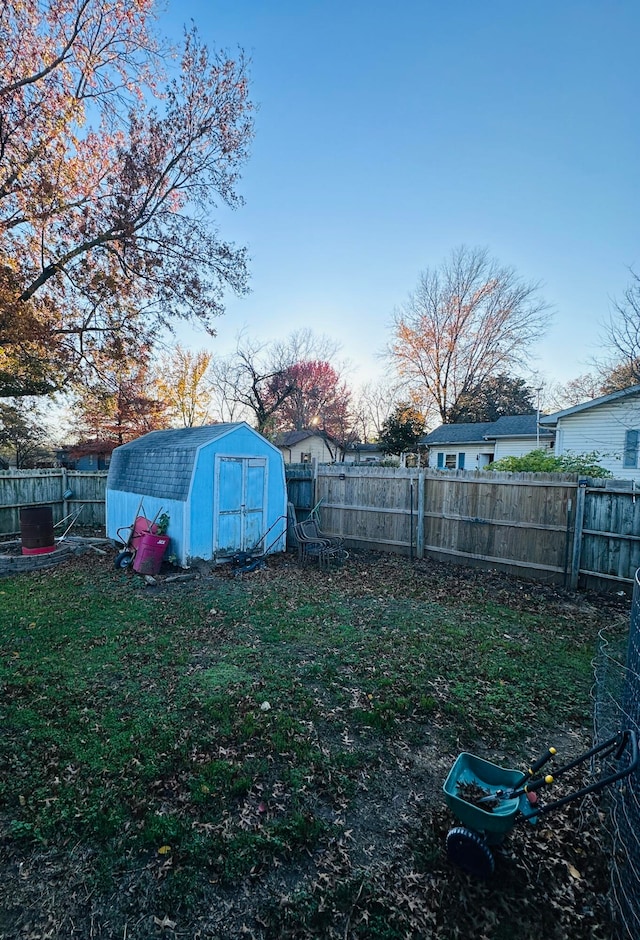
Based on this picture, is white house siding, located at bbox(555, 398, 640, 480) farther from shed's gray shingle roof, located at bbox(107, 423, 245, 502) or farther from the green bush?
shed's gray shingle roof, located at bbox(107, 423, 245, 502)

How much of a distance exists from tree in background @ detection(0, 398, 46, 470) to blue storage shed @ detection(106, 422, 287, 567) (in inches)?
487

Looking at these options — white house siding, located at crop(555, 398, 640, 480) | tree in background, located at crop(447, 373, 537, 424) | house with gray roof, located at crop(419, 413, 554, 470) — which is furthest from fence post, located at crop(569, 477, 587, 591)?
tree in background, located at crop(447, 373, 537, 424)

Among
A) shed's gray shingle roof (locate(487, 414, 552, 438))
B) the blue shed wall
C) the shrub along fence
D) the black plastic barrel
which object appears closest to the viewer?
the shrub along fence

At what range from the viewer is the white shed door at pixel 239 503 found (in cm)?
818

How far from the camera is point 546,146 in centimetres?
965

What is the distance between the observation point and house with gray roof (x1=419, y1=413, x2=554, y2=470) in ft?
69.6

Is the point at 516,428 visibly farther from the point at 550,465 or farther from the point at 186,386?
the point at 186,386

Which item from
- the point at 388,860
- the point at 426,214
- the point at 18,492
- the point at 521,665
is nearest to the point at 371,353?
the point at 426,214

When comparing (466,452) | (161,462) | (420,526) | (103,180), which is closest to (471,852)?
(420,526)

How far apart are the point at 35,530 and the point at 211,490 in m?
4.12

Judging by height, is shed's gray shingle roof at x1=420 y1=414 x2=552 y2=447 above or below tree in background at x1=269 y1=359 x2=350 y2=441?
below

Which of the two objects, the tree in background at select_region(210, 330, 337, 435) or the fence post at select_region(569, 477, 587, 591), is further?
the tree in background at select_region(210, 330, 337, 435)

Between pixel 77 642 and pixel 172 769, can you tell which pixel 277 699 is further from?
pixel 77 642

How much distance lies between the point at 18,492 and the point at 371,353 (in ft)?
79.8
